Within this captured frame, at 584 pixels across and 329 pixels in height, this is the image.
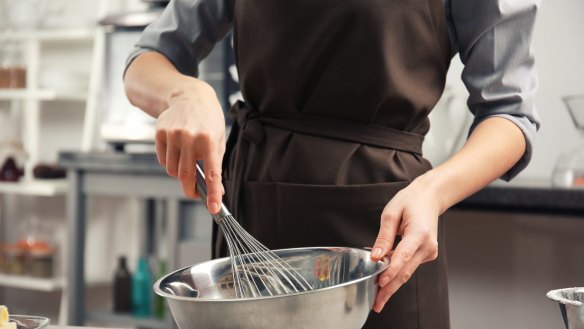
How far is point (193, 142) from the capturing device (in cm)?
73

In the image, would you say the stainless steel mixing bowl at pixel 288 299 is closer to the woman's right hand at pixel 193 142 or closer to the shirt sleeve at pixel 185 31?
the woman's right hand at pixel 193 142

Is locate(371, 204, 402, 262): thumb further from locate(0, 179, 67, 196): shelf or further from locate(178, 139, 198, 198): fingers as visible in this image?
locate(0, 179, 67, 196): shelf

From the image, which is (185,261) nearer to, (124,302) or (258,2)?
(124,302)

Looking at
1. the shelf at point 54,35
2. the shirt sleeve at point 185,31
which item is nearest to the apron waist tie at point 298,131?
the shirt sleeve at point 185,31

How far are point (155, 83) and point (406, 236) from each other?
377 millimetres

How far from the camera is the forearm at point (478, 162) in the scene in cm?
86

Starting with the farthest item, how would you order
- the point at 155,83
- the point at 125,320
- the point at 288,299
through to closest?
1. the point at 125,320
2. the point at 155,83
3. the point at 288,299

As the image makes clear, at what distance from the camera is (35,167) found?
309 cm

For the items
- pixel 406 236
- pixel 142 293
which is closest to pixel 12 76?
pixel 142 293

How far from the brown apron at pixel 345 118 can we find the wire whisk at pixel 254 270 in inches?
7.5

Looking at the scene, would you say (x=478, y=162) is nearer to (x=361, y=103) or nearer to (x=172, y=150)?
(x=361, y=103)

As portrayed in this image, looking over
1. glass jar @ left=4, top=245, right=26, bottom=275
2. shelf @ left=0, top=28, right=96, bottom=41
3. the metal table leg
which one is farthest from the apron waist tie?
glass jar @ left=4, top=245, right=26, bottom=275

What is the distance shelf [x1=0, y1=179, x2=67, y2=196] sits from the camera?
2973 millimetres

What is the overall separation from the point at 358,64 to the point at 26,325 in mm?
488
